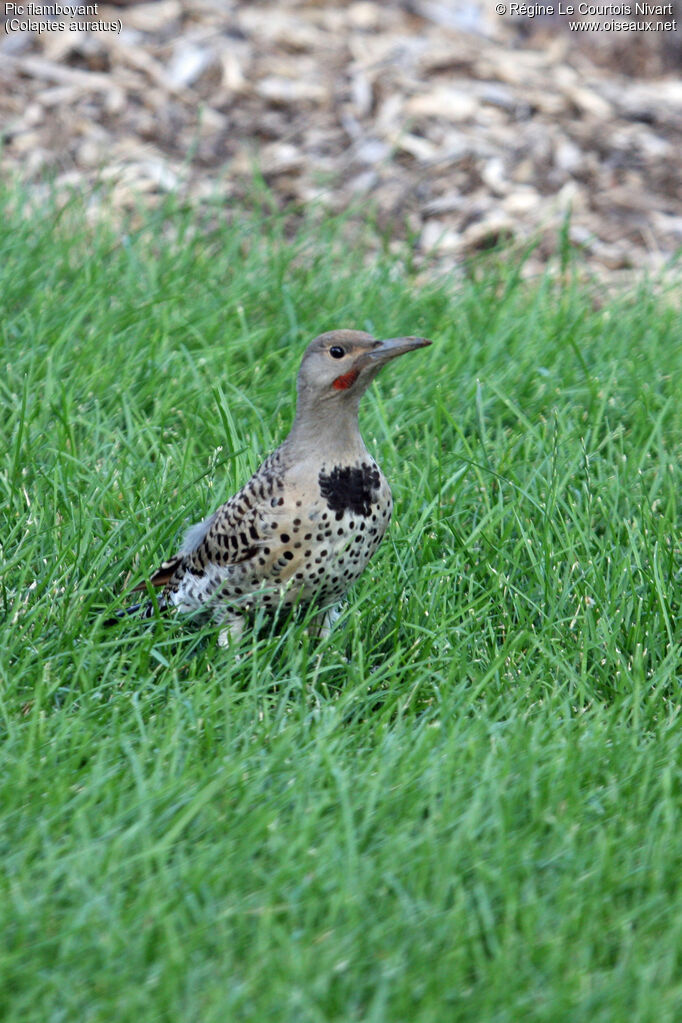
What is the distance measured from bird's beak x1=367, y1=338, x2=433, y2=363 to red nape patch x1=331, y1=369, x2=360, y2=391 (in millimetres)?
60

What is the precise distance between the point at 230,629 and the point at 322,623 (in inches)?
12.3

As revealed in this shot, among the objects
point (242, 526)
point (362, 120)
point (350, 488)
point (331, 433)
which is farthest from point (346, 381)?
point (362, 120)

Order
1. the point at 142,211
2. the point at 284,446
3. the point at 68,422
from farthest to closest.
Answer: the point at 142,211, the point at 68,422, the point at 284,446

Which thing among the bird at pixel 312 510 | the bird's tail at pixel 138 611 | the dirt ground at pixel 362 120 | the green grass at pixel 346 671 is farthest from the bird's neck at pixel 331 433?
the dirt ground at pixel 362 120

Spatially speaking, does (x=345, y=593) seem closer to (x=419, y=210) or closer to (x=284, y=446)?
(x=284, y=446)

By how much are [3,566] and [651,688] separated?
203 centimetres

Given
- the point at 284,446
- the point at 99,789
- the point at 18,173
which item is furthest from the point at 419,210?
the point at 99,789

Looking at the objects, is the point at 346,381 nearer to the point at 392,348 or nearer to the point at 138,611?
the point at 392,348

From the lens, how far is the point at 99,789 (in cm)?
333

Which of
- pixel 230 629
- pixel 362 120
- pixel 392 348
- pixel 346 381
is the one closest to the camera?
pixel 392 348

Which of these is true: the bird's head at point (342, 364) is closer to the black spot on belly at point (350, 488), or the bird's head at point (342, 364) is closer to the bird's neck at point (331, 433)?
the bird's neck at point (331, 433)

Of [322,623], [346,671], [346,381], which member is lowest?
[346,671]

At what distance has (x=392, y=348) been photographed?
3.89m

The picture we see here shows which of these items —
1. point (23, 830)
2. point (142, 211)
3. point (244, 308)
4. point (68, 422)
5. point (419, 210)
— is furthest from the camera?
point (419, 210)
